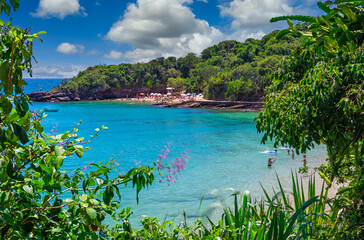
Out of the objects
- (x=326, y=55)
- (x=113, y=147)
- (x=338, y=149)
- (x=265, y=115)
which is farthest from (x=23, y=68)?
(x=113, y=147)

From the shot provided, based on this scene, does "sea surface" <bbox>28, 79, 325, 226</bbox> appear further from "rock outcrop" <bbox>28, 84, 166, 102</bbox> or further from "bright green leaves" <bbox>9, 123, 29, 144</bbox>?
"rock outcrop" <bbox>28, 84, 166, 102</bbox>

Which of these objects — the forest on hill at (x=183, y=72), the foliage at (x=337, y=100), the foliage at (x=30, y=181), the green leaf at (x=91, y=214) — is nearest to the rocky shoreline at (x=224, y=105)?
the forest on hill at (x=183, y=72)

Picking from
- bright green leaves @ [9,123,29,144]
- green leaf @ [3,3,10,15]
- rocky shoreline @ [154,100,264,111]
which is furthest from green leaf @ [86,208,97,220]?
rocky shoreline @ [154,100,264,111]

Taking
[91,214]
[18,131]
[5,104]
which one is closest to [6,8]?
[5,104]

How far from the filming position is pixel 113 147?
93.3 ft

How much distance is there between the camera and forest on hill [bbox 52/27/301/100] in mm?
83900

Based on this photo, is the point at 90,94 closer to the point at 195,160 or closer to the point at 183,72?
the point at 183,72

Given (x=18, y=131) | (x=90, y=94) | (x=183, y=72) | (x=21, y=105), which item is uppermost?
(x=183, y=72)

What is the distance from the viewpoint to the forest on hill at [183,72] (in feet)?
275

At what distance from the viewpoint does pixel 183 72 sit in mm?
107000

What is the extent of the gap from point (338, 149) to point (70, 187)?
153 inches

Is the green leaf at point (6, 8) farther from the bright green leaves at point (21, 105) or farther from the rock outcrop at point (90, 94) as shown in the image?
the rock outcrop at point (90, 94)

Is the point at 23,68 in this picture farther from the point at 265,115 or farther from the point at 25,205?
the point at 265,115

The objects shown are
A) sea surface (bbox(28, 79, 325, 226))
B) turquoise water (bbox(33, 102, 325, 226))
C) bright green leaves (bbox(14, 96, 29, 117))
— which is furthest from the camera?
turquoise water (bbox(33, 102, 325, 226))
